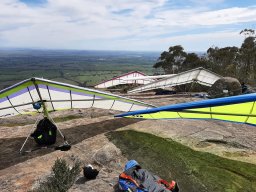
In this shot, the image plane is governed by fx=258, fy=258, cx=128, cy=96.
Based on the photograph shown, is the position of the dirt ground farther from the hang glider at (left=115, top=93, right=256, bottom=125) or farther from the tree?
the tree

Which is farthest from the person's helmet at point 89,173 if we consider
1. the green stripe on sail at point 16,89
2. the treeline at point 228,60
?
the treeline at point 228,60

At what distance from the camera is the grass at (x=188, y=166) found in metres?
→ 7.66

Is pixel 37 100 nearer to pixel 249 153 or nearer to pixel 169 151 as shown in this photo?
pixel 169 151

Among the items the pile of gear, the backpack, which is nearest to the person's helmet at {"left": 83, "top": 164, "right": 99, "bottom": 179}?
the pile of gear

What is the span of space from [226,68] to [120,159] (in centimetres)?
4874

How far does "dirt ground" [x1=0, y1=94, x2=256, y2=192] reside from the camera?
7.71 meters

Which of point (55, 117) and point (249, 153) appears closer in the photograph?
point (249, 153)

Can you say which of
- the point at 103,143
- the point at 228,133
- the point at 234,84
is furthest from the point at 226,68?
the point at 103,143

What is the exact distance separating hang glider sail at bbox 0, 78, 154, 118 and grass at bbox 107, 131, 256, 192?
2084mm

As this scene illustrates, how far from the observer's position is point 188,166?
28.4 feet

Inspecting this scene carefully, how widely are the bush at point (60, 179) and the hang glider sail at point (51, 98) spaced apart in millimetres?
3442

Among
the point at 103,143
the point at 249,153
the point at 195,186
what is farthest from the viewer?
the point at 103,143

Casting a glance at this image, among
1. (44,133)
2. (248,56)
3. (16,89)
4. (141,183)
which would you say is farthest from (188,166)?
(248,56)

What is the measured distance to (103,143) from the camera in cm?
1033
